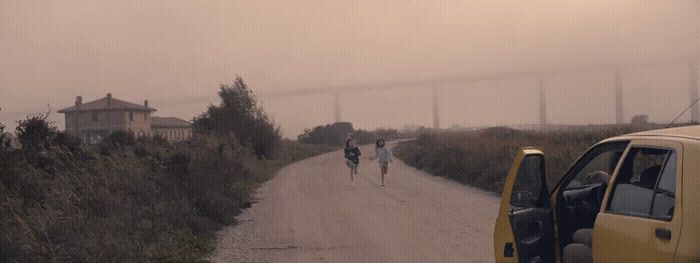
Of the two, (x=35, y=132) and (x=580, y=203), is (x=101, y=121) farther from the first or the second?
(x=580, y=203)

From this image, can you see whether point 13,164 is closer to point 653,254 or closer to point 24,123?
point 24,123

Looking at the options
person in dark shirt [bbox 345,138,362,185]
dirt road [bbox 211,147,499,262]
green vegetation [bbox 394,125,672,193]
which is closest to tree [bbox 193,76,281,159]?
green vegetation [bbox 394,125,672,193]

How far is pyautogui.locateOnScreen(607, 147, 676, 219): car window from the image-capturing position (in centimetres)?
469

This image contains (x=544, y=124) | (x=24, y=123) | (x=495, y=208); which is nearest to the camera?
(x=495, y=208)

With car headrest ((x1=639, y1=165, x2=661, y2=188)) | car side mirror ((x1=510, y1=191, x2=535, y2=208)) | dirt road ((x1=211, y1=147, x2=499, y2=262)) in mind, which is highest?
car headrest ((x1=639, y1=165, x2=661, y2=188))

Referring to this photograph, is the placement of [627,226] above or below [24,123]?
below

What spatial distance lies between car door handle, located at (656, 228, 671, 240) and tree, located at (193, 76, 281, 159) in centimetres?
4663

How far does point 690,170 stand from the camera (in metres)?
4.50

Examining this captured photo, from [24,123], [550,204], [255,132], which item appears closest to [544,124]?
[255,132]

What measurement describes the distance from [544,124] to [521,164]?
4626 cm

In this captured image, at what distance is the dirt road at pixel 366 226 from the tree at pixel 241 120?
27.4 metres

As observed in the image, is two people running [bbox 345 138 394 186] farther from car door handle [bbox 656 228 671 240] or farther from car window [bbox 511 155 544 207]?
car door handle [bbox 656 228 671 240]

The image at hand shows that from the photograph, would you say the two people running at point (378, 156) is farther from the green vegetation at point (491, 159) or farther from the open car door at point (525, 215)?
the open car door at point (525, 215)

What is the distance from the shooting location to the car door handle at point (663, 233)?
4.46m
